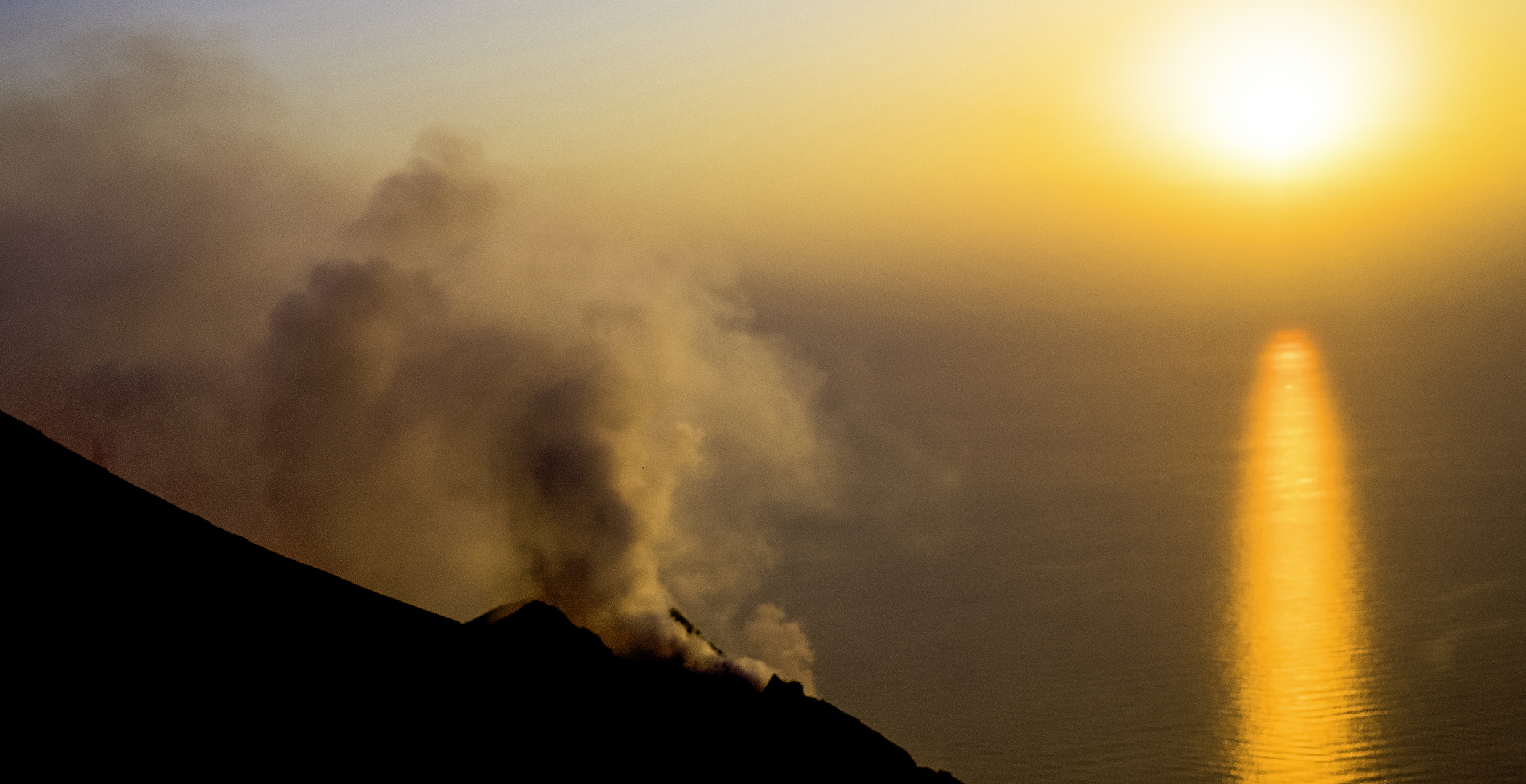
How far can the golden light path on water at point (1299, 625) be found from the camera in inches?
2404

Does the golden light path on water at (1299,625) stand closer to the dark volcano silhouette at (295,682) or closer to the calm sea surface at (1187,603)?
the calm sea surface at (1187,603)

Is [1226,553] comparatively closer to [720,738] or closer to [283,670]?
[720,738]

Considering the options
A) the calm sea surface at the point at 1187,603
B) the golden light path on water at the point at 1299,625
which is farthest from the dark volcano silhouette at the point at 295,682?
the golden light path on water at the point at 1299,625

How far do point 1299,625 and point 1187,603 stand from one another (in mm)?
9128

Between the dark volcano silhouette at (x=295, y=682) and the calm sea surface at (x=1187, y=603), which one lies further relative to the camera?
the calm sea surface at (x=1187, y=603)

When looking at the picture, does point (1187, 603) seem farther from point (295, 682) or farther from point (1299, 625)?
point (295, 682)

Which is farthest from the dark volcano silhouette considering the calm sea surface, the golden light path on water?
the golden light path on water

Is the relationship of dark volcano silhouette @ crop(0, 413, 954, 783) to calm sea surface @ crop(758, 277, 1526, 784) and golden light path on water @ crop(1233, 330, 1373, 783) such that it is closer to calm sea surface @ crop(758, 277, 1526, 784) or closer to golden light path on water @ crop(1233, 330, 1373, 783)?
calm sea surface @ crop(758, 277, 1526, 784)

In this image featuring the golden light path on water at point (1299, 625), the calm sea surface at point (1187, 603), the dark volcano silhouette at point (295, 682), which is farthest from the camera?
the calm sea surface at point (1187, 603)

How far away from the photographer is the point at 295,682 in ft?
90.3

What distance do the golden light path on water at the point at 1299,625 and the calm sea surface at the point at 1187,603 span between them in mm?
240

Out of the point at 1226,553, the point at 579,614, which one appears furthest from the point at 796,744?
the point at 1226,553

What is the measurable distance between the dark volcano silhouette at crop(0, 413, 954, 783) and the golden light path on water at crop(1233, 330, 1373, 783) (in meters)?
39.1

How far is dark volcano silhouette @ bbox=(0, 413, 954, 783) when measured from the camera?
24828mm
